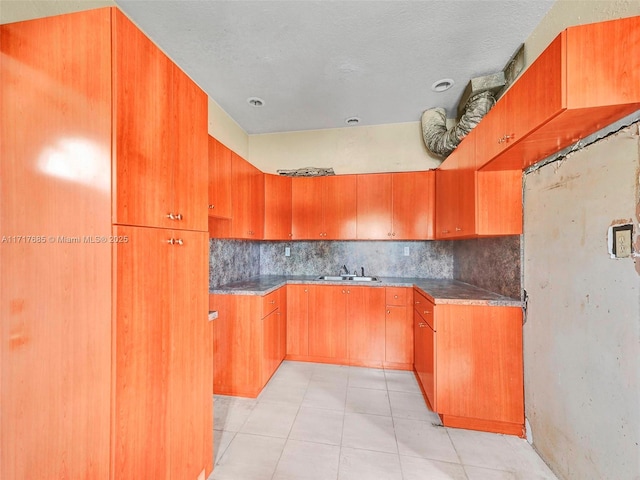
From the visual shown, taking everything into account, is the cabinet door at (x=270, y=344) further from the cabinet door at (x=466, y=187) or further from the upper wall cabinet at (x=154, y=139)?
the cabinet door at (x=466, y=187)

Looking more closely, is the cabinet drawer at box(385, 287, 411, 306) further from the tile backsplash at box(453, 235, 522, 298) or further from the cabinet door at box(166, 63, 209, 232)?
the cabinet door at box(166, 63, 209, 232)

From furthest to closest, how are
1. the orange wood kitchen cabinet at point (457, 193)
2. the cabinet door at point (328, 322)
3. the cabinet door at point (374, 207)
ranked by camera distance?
the cabinet door at point (374, 207), the cabinet door at point (328, 322), the orange wood kitchen cabinet at point (457, 193)

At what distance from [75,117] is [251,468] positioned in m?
1.99

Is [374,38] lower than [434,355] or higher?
higher

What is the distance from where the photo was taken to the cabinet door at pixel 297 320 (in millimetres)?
2951

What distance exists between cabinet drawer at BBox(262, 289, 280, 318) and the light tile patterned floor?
73 cm

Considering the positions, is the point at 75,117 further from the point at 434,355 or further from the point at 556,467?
the point at 556,467

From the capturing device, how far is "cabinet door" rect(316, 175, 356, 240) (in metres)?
3.09

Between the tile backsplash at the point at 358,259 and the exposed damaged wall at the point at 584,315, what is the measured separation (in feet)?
2.16

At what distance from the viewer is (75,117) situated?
2.92 feet

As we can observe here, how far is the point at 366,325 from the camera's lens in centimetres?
284

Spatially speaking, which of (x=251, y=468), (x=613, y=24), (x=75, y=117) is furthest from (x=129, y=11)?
(x=251, y=468)

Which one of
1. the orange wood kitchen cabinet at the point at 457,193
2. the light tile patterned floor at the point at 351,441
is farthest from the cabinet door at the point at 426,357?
the orange wood kitchen cabinet at the point at 457,193

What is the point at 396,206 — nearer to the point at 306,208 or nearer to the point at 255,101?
the point at 306,208
